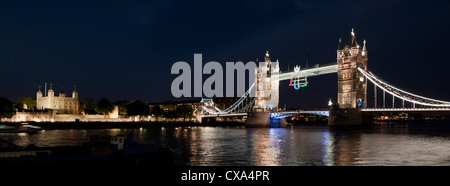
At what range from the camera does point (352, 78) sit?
5900 cm

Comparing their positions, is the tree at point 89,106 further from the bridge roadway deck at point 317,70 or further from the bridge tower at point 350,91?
the bridge tower at point 350,91

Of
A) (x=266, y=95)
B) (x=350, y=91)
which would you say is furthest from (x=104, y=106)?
(x=350, y=91)

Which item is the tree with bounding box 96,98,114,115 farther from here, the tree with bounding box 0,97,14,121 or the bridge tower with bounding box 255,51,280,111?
the bridge tower with bounding box 255,51,280,111

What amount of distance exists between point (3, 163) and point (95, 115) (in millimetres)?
72297

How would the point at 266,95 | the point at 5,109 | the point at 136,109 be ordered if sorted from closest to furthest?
the point at 5,109 → the point at 266,95 → the point at 136,109

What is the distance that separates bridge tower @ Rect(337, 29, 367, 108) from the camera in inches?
2298

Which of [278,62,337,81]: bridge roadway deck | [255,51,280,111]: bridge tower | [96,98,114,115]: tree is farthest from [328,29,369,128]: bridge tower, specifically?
[96,98,114,115]: tree

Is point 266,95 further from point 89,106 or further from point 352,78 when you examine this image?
point 89,106

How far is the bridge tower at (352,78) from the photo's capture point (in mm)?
58375

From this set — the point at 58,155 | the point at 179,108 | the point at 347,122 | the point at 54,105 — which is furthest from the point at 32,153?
the point at 179,108

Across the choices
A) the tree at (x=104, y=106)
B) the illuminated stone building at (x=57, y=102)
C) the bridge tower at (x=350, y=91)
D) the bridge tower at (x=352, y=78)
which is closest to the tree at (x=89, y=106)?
the illuminated stone building at (x=57, y=102)

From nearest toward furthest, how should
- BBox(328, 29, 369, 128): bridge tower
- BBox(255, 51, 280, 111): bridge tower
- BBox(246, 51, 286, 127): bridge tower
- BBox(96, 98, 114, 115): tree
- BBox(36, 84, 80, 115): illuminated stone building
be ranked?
BBox(328, 29, 369, 128): bridge tower, BBox(246, 51, 286, 127): bridge tower, BBox(255, 51, 280, 111): bridge tower, BBox(96, 98, 114, 115): tree, BBox(36, 84, 80, 115): illuminated stone building
